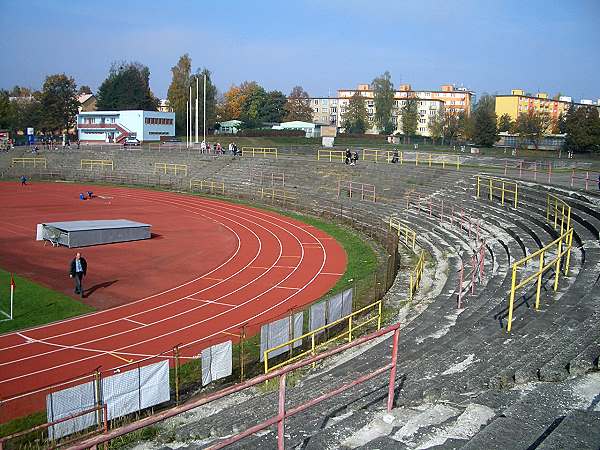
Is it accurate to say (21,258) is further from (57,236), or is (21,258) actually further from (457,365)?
(457,365)

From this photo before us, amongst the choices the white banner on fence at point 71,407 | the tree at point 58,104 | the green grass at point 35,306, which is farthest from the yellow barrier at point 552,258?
the tree at point 58,104

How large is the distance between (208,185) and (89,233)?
23.1 m

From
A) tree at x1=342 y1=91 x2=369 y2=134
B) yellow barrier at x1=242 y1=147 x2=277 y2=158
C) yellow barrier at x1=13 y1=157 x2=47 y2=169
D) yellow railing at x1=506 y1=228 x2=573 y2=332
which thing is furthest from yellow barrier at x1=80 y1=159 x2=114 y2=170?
tree at x1=342 y1=91 x2=369 y2=134

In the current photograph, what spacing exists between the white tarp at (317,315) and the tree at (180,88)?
89.3 m

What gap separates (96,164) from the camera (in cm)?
6197

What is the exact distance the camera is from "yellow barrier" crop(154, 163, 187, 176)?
187 ft

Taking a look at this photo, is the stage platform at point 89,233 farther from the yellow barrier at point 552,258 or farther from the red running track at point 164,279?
the yellow barrier at point 552,258

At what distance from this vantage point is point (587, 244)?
1878 cm

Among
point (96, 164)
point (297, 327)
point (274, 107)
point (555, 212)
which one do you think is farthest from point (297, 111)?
point (297, 327)

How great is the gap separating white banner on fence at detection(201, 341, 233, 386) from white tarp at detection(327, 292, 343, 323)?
121 inches

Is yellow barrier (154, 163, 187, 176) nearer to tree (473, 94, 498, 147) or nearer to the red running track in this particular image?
the red running track

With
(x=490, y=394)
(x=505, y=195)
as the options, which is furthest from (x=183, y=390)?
(x=505, y=195)

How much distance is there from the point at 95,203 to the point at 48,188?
11.3 metres

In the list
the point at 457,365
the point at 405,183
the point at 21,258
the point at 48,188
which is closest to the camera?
the point at 457,365
